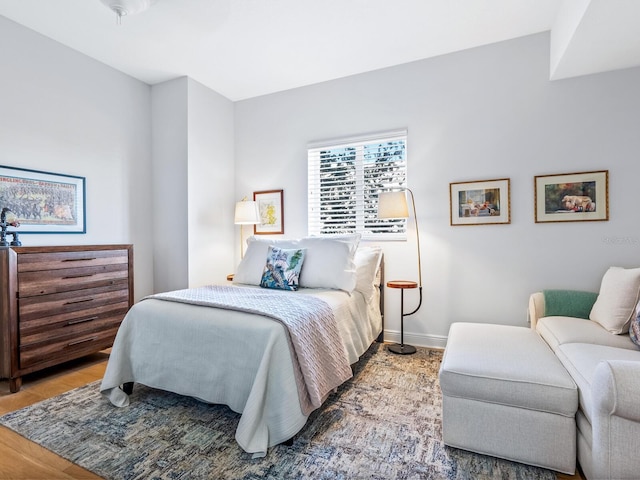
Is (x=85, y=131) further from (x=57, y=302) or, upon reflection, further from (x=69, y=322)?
(x=69, y=322)

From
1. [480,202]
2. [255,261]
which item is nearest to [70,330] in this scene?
[255,261]

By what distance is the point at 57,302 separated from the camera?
259cm

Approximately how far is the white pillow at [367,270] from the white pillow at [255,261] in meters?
0.59

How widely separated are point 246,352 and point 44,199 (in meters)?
2.47

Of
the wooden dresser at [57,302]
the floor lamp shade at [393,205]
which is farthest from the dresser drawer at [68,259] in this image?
the floor lamp shade at [393,205]

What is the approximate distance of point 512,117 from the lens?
9.52 feet

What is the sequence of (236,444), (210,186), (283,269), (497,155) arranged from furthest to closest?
(210,186) → (497,155) → (283,269) → (236,444)

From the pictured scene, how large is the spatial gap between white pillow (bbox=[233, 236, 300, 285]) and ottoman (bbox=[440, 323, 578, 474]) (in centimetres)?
176

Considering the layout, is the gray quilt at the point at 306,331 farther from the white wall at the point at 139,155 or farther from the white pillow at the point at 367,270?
the white wall at the point at 139,155

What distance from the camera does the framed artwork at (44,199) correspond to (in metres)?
2.67

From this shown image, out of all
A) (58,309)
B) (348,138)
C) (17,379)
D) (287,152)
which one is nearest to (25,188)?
(58,309)

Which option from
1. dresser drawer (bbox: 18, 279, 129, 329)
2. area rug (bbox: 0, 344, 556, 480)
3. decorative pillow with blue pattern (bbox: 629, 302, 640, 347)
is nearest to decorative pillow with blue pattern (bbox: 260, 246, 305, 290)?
area rug (bbox: 0, 344, 556, 480)

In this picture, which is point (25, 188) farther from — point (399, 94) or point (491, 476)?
point (491, 476)

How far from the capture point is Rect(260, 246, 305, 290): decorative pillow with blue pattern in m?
2.78
